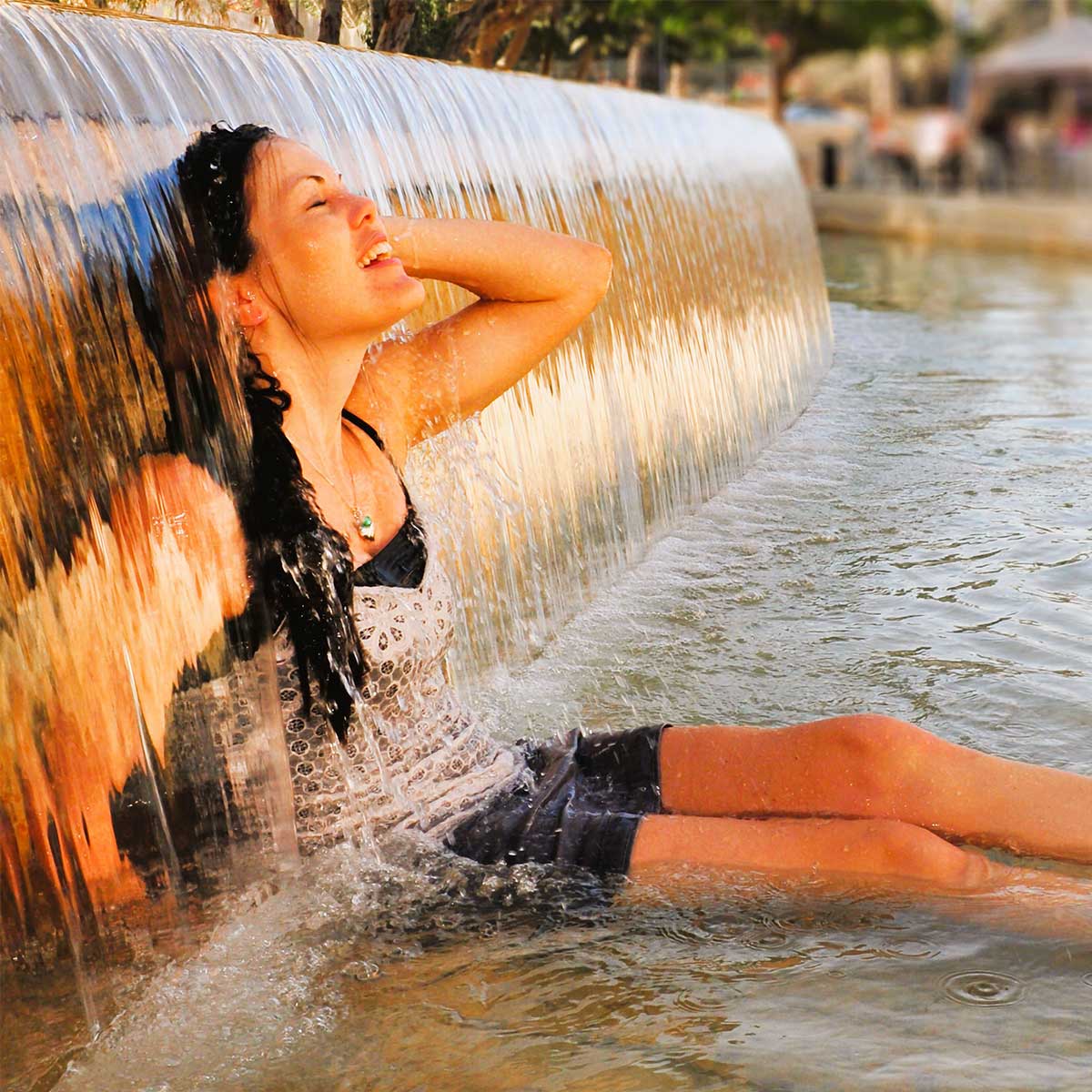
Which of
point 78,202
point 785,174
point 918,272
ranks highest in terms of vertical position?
point 78,202

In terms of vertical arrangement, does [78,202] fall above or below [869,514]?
above

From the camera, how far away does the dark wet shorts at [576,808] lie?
345cm

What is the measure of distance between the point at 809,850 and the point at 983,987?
44 cm

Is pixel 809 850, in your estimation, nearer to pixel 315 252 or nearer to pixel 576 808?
pixel 576 808

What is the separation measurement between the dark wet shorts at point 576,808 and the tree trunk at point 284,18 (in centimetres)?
320

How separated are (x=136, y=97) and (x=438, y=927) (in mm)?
2008

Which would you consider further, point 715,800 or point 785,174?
point 785,174

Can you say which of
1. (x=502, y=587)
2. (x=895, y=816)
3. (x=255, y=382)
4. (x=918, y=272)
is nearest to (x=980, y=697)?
(x=895, y=816)

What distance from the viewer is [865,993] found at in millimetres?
3135

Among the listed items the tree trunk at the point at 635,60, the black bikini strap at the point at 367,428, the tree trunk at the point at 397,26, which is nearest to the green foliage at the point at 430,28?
the tree trunk at the point at 397,26

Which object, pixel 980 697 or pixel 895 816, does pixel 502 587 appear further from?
pixel 895 816

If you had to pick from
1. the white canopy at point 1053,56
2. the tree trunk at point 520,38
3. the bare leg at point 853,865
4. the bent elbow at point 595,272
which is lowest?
the bare leg at point 853,865

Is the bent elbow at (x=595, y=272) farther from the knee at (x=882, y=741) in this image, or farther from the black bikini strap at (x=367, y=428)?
the knee at (x=882, y=741)

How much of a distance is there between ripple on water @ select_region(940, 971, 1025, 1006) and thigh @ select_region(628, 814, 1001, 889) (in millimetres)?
232
